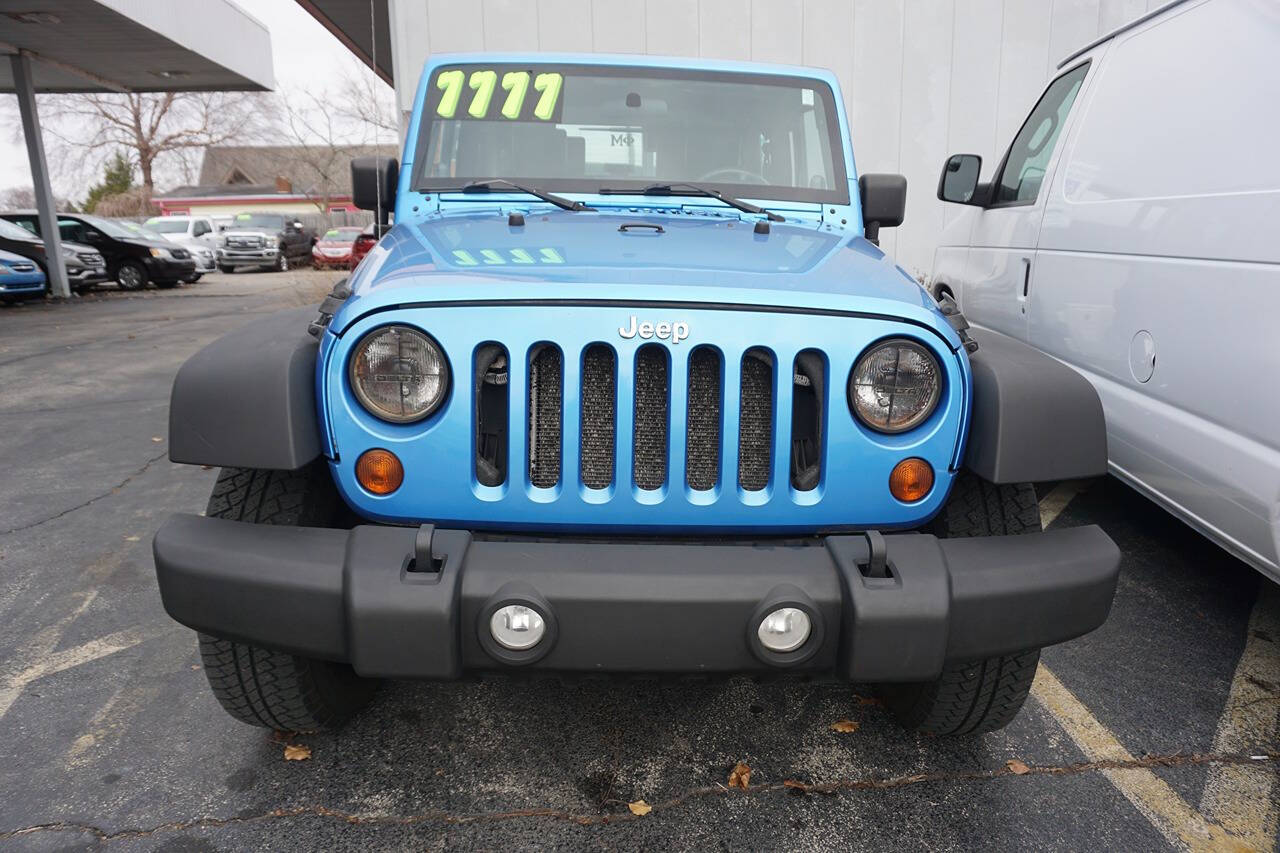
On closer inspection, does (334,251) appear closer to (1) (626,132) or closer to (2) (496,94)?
(2) (496,94)

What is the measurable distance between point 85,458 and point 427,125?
3.53m

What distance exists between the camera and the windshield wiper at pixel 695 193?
9.66 feet

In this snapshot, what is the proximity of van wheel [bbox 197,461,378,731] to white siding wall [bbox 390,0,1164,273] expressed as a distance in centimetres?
711

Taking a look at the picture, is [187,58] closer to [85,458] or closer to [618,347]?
[85,458]

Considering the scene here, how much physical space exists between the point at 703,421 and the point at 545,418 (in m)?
0.34

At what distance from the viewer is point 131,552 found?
3.78 m

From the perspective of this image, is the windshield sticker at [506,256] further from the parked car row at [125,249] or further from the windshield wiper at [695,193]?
the parked car row at [125,249]

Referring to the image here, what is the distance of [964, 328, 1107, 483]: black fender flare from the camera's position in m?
1.85

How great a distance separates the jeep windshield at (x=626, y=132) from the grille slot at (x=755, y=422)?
1331mm

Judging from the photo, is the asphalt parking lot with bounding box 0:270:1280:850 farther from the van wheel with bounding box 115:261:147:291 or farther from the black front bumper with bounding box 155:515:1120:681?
the van wheel with bounding box 115:261:147:291

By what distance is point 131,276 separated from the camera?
1797 centimetres

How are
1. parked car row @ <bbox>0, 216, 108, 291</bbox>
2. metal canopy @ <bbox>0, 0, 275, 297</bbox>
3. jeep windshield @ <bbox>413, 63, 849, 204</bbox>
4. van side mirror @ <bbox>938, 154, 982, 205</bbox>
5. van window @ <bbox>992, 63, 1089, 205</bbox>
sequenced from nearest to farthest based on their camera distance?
jeep windshield @ <bbox>413, 63, 849, 204</bbox> < van window @ <bbox>992, 63, 1089, 205</bbox> < van side mirror @ <bbox>938, 154, 982, 205</bbox> < metal canopy @ <bbox>0, 0, 275, 297</bbox> < parked car row @ <bbox>0, 216, 108, 291</bbox>

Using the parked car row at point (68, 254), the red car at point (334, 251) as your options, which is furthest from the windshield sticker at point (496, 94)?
the red car at point (334, 251)

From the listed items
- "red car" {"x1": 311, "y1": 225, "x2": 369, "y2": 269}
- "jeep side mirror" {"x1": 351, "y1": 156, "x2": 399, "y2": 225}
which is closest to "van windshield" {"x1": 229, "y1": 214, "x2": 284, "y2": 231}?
"red car" {"x1": 311, "y1": 225, "x2": 369, "y2": 269}
